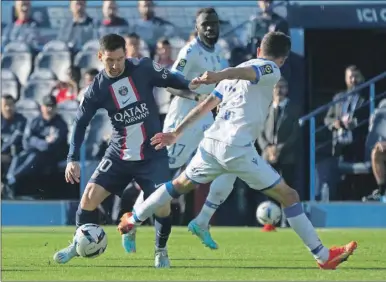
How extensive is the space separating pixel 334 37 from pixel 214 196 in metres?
8.78

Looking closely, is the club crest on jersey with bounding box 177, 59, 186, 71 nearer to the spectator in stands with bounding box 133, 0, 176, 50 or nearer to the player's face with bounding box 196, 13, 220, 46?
the player's face with bounding box 196, 13, 220, 46

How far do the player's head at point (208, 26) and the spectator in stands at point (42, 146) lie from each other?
5185 millimetres

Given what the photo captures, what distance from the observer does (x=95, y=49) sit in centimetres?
2006

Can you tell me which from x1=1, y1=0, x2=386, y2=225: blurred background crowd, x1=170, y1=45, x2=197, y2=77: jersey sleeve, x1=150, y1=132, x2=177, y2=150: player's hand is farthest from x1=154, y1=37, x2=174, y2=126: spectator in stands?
x1=150, y1=132, x2=177, y2=150: player's hand

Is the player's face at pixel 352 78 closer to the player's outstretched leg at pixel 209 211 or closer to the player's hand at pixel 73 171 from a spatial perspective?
the player's outstretched leg at pixel 209 211

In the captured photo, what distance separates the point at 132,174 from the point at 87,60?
925cm

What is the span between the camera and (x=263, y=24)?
1880 cm

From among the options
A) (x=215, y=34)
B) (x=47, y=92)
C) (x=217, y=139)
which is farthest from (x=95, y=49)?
(x=217, y=139)

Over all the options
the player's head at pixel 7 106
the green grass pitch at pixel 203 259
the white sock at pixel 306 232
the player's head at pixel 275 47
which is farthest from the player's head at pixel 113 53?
the player's head at pixel 7 106

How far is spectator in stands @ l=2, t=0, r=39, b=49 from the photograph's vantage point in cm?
2116

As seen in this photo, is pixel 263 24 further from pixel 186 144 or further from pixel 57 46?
pixel 186 144

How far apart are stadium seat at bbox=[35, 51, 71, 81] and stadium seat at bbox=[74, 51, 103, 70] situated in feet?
1.07

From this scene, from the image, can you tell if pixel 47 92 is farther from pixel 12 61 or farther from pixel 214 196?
pixel 214 196

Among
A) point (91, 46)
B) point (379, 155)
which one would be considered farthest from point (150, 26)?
point (379, 155)
